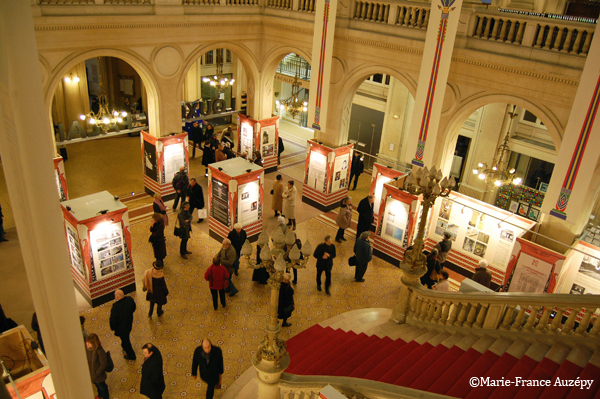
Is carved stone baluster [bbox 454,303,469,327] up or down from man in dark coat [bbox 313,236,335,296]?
up

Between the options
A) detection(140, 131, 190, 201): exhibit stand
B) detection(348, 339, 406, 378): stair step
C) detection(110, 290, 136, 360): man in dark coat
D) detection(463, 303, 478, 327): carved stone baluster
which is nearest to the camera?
detection(348, 339, 406, 378): stair step

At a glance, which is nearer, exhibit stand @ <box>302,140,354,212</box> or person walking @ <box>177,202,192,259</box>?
person walking @ <box>177,202,192,259</box>

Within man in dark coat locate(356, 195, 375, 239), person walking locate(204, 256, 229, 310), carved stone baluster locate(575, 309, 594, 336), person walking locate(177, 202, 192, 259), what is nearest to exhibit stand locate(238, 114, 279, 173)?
man in dark coat locate(356, 195, 375, 239)

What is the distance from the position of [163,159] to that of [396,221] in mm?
6894

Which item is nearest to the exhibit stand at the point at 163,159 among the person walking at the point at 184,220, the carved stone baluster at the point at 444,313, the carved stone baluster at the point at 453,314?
the person walking at the point at 184,220

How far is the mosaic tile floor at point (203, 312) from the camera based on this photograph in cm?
729

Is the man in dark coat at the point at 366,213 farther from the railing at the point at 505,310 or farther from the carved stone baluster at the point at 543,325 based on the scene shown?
the carved stone baluster at the point at 543,325

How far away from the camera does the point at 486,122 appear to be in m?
12.9

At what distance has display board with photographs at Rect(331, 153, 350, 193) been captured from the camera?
42.5 ft

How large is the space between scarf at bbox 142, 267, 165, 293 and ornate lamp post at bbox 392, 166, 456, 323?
166 inches

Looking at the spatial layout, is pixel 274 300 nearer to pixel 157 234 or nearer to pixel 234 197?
pixel 157 234

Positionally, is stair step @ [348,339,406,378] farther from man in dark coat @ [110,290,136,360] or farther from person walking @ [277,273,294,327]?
man in dark coat @ [110,290,136,360]

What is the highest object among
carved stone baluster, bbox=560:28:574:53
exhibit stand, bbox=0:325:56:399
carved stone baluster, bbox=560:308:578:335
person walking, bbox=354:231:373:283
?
carved stone baluster, bbox=560:28:574:53

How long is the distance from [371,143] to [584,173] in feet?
30.0
